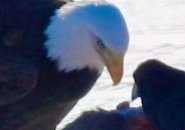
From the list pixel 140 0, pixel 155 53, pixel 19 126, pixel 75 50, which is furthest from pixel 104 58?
pixel 140 0

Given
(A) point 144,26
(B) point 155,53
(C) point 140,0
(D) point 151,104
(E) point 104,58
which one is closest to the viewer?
(E) point 104,58

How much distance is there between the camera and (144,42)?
820cm

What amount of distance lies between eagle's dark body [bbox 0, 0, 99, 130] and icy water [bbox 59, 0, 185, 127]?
64 cm

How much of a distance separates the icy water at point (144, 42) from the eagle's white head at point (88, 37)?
0.72m

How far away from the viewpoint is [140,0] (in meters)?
9.13

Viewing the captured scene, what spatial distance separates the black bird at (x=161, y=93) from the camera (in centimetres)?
660

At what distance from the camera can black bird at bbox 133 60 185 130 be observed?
260 inches

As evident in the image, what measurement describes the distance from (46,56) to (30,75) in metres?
0.15

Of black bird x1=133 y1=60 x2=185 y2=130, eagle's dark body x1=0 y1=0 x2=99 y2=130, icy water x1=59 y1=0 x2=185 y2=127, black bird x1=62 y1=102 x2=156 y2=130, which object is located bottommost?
icy water x1=59 y1=0 x2=185 y2=127

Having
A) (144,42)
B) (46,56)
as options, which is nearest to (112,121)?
(46,56)

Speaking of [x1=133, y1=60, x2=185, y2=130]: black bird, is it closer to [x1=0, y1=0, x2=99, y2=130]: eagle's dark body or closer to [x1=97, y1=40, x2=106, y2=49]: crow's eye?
[x1=0, y1=0, x2=99, y2=130]: eagle's dark body

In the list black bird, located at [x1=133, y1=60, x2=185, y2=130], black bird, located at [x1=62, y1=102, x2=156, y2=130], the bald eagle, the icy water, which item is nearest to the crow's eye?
the bald eagle

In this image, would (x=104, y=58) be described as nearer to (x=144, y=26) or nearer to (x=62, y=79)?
(x=62, y=79)

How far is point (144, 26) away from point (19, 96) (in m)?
2.29
